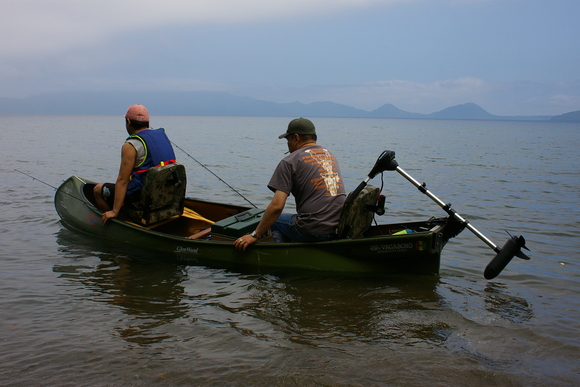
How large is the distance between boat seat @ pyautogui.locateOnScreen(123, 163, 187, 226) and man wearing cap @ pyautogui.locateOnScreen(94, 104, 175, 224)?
0.16 meters

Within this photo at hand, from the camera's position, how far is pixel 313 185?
20.0 ft

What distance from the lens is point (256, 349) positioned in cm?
452

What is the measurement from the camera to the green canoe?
6023mm

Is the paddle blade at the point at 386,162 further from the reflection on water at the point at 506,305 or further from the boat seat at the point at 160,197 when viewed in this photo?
the boat seat at the point at 160,197

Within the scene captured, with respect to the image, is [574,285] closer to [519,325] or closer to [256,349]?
[519,325]

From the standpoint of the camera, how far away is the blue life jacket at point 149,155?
7.43m

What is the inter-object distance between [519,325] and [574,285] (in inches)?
79.0

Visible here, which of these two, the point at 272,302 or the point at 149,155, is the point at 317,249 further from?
the point at 149,155

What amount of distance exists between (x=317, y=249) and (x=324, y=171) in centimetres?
103

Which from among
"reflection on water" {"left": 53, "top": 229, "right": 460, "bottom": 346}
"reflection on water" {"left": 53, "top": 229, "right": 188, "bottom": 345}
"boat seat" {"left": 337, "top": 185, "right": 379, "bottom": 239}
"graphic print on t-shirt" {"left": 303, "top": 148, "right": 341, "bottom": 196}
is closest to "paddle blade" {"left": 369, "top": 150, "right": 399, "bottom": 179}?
"boat seat" {"left": 337, "top": 185, "right": 379, "bottom": 239}

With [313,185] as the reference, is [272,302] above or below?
below

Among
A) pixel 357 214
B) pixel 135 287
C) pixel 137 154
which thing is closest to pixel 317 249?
pixel 357 214

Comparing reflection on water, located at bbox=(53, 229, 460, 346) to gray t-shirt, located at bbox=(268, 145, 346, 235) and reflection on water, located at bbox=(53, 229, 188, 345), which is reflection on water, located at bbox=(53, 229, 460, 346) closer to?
reflection on water, located at bbox=(53, 229, 188, 345)

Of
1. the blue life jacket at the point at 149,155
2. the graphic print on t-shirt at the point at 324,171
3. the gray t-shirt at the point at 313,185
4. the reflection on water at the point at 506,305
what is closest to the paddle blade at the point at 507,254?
the reflection on water at the point at 506,305
